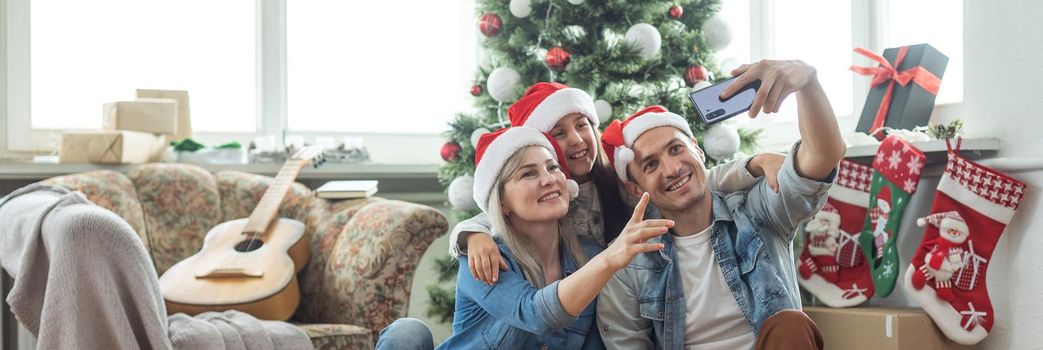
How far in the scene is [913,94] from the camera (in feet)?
8.57

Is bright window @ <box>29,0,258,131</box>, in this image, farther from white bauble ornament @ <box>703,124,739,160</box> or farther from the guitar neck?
white bauble ornament @ <box>703,124,739,160</box>

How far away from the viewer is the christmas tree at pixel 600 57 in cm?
292

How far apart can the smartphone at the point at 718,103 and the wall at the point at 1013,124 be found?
940mm

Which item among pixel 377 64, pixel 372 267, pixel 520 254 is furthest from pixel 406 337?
pixel 377 64

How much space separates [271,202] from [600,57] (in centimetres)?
109

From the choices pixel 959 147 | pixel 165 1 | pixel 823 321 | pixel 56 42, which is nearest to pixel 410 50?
pixel 165 1

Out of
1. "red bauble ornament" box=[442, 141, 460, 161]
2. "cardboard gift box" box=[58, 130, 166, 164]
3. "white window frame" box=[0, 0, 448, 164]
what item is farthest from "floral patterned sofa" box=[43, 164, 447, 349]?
"white window frame" box=[0, 0, 448, 164]

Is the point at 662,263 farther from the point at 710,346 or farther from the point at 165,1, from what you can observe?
the point at 165,1

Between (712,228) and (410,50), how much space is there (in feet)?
8.14

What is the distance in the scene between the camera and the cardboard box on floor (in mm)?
2375

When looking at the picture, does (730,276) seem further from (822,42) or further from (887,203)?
(822,42)

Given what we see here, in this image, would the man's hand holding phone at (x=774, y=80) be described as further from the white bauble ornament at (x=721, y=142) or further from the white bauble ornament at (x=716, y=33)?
the white bauble ornament at (x=716, y=33)

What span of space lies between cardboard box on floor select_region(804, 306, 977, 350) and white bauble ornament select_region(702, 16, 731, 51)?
90 cm

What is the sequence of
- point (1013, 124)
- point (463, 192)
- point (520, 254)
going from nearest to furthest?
point (520, 254), point (1013, 124), point (463, 192)
